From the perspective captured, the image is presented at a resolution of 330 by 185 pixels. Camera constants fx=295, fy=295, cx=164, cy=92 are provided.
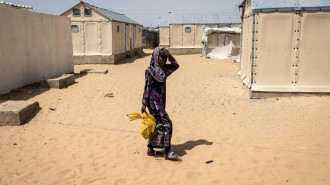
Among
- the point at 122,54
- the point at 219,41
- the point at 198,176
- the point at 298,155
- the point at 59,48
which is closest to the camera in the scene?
the point at 198,176

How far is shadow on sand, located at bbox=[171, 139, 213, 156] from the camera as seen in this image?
5210 millimetres

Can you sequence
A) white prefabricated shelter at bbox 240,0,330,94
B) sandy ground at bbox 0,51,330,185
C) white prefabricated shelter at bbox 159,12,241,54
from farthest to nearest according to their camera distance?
white prefabricated shelter at bbox 159,12,241,54
white prefabricated shelter at bbox 240,0,330,94
sandy ground at bbox 0,51,330,185

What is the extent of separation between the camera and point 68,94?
9.61 metres

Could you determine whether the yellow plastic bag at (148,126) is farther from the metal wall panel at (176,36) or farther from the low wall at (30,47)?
the metal wall panel at (176,36)

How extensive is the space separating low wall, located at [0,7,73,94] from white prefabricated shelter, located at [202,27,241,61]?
11.9m

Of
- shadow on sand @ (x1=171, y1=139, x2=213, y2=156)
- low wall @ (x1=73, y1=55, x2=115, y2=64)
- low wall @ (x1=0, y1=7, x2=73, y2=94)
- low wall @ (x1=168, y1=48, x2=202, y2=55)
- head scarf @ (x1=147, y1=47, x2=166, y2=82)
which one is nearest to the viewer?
head scarf @ (x1=147, y1=47, x2=166, y2=82)

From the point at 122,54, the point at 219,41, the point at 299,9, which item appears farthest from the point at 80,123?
the point at 219,41

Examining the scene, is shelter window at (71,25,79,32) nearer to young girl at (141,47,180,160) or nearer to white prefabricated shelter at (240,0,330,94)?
white prefabricated shelter at (240,0,330,94)

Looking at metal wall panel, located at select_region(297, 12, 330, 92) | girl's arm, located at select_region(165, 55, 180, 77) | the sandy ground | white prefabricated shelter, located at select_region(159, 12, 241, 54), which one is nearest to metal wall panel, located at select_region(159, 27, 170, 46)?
white prefabricated shelter, located at select_region(159, 12, 241, 54)

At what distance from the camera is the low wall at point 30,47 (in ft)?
29.2

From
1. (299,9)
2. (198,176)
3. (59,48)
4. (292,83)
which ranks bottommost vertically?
(198,176)

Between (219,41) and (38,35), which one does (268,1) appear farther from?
(219,41)

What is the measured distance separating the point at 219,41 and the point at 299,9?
14.3m

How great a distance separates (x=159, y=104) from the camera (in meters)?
4.64
